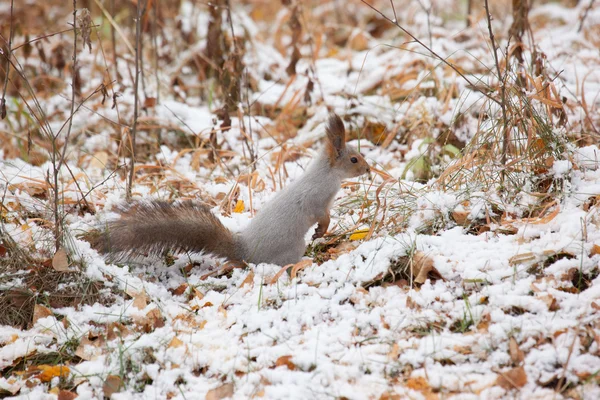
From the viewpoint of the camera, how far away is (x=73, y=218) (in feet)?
10.2

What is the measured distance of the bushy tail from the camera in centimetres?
254

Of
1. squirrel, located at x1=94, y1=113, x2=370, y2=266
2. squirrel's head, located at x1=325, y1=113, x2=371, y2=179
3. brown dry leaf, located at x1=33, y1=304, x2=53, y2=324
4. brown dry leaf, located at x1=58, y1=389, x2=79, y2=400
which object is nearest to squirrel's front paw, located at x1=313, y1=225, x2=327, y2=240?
squirrel, located at x1=94, y1=113, x2=370, y2=266

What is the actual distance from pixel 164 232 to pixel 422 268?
3.67 feet

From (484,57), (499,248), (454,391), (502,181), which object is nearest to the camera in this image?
(454,391)

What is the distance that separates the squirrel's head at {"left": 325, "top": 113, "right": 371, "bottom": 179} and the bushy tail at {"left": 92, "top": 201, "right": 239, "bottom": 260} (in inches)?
27.6

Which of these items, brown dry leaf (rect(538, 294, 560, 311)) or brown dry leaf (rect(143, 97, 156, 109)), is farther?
brown dry leaf (rect(143, 97, 156, 109))

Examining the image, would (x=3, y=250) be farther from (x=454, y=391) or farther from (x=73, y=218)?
(x=454, y=391)

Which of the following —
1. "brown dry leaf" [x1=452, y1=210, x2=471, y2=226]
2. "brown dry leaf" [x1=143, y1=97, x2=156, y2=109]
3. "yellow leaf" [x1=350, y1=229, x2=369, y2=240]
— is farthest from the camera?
"brown dry leaf" [x1=143, y1=97, x2=156, y2=109]

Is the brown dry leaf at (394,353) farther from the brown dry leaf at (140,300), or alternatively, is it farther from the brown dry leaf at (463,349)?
the brown dry leaf at (140,300)

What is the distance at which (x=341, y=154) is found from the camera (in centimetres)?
314

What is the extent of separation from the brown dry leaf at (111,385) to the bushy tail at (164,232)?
0.65 metres

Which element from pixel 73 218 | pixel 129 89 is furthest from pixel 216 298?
pixel 129 89

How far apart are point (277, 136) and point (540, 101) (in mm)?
2155

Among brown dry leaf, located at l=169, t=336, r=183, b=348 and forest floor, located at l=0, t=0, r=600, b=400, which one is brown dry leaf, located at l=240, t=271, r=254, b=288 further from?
brown dry leaf, located at l=169, t=336, r=183, b=348
